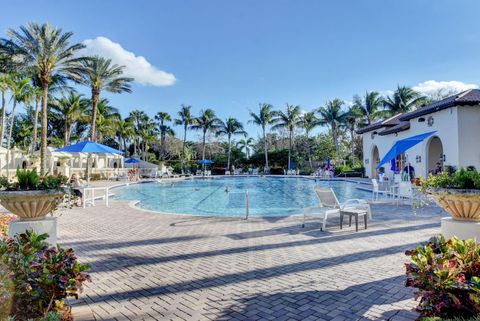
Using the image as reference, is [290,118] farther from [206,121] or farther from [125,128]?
[125,128]

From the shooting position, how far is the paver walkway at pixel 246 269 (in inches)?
125

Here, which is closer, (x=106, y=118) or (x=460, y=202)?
(x=460, y=202)

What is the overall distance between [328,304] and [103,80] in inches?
1071

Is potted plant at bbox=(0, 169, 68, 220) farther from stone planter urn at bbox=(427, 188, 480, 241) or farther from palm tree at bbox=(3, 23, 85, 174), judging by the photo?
palm tree at bbox=(3, 23, 85, 174)

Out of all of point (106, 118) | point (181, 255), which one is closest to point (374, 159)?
point (181, 255)

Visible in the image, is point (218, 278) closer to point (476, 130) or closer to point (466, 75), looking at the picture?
point (476, 130)

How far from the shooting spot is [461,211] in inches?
144

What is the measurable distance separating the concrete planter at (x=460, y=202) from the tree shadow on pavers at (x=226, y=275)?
1493 mm

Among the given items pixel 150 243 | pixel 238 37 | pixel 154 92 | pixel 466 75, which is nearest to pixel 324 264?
pixel 150 243

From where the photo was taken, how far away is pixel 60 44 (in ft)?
61.6

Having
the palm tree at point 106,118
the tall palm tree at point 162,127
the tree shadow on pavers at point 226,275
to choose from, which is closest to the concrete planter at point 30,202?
the tree shadow on pavers at point 226,275

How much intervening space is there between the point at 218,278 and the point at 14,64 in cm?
2101

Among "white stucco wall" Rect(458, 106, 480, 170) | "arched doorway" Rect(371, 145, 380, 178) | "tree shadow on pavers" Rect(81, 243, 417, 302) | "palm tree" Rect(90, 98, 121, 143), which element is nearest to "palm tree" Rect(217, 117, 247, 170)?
"palm tree" Rect(90, 98, 121, 143)

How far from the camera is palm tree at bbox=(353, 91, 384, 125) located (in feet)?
121
